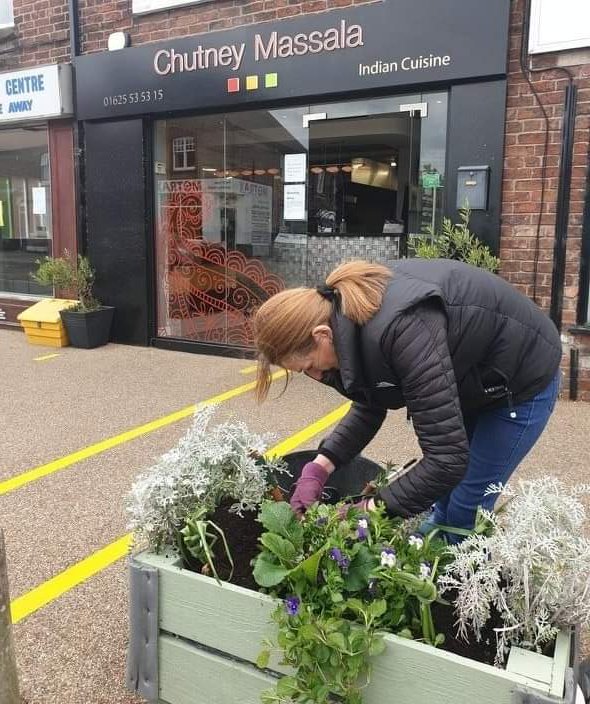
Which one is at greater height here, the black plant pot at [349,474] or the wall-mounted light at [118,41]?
the wall-mounted light at [118,41]

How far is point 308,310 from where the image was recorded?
1.83m

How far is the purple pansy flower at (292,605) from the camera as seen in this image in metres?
1.57

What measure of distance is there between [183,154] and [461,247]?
3.63m

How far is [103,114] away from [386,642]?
7616mm

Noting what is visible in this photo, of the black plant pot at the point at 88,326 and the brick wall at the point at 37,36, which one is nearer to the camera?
the black plant pot at the point at 88,326

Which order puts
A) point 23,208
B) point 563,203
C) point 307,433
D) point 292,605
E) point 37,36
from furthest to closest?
point 23,208, point 37,36, point 563,203, point 307,433, point 292,605

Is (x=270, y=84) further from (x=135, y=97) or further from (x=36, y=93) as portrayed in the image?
(x=36, y=93)

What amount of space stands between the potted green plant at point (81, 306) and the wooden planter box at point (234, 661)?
6.49 m

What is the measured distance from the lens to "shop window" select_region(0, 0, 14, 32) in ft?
28.4

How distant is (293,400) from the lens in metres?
5.86

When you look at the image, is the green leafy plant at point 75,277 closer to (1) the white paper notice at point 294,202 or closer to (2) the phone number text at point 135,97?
(2) the phone number text at point 135,97

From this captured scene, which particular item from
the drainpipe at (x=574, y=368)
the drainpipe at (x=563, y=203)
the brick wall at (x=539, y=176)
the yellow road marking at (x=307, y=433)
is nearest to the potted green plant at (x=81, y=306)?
the yellow road marking at (x=307, y=433)

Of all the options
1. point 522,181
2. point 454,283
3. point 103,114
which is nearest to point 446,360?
point 454,283

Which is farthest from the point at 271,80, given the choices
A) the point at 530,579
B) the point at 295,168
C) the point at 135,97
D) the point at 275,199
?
the point at 530,579
